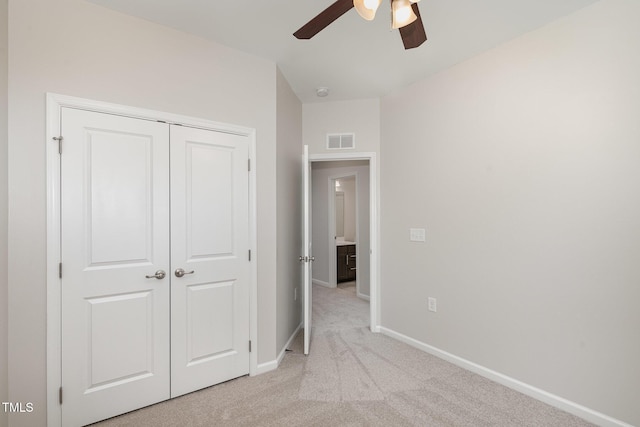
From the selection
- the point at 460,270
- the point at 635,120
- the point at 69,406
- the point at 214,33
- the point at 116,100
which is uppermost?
the point at 214,33

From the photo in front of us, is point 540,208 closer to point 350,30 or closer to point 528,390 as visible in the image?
point 528,390

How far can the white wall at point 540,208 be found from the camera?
5.89 ft

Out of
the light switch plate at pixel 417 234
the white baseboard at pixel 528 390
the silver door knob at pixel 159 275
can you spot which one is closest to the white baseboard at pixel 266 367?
the silver door knob at pixel 159 275

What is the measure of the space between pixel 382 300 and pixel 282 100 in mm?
2460

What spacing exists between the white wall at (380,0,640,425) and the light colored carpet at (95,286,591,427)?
0.28 metres

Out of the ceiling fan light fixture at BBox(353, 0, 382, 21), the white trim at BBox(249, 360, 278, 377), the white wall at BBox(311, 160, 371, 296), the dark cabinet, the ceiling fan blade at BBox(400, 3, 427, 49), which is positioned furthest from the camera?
the dark cabinet

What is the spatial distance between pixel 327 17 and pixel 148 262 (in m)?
1.89

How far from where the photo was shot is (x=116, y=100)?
76.5 inches

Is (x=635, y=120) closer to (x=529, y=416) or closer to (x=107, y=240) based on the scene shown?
(x=529, y=416)

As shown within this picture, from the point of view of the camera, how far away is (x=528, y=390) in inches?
85.5

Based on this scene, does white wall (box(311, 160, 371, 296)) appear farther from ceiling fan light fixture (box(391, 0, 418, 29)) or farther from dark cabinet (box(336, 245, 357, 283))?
ceiling fan light fixture (box(391, 0, 418, 29))

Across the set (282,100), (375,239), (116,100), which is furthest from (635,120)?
(116,100)

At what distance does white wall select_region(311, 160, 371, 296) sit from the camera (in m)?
4.96

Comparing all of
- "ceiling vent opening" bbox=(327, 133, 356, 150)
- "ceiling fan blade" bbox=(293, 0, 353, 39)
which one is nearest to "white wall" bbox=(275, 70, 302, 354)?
"ceiling vent opening" bbox=(327, 133, 356, 150)
